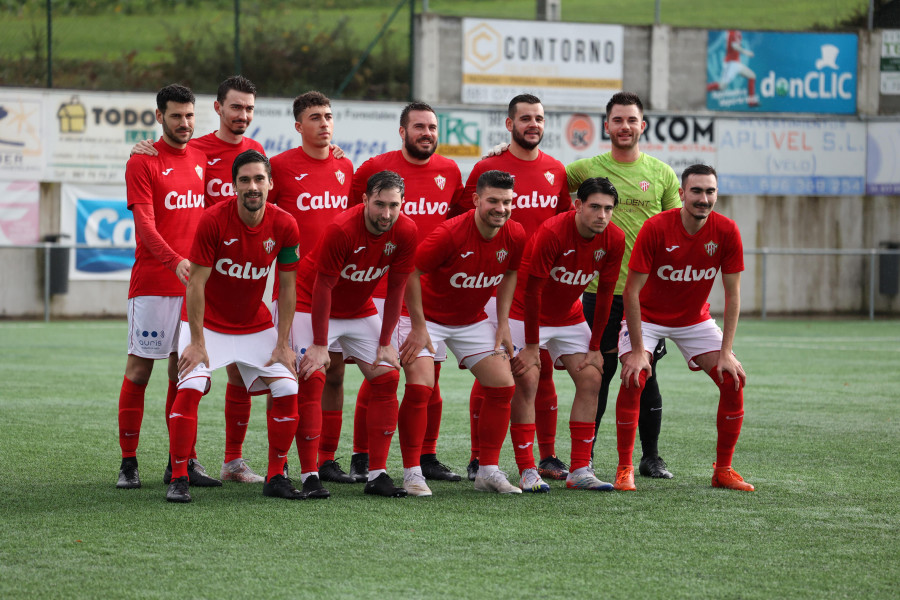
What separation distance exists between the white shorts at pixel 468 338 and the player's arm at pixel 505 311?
50 mm

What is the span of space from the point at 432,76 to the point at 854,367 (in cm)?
1163

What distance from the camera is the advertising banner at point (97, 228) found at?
19234mm

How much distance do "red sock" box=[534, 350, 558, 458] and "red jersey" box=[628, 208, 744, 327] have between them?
739mm

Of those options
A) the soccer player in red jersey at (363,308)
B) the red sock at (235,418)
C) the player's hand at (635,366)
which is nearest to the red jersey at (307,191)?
the soccer player in red jersey at (363,308)

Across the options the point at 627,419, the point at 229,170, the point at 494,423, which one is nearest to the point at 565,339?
the point at 627,419

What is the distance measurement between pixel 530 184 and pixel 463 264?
3.00ft

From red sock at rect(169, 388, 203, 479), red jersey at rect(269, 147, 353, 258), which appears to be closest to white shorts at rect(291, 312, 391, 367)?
red jersey at rect(269, 147, 353, 258)

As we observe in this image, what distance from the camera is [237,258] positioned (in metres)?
5.39

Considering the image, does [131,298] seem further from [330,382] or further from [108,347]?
[108,347]

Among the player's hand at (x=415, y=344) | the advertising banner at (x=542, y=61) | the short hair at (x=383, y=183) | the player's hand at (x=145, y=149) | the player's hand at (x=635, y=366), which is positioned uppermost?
the advertising banner at (x=542, y=61)

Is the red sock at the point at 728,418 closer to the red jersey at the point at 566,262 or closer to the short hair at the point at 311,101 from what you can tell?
the red jersey at the point at 566,262

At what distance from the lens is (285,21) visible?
76.2ft

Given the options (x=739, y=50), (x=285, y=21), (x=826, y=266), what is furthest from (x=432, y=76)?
(x=826, y=266)

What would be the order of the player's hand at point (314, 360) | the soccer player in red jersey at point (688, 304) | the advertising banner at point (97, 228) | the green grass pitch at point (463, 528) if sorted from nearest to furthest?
the green grass pitch at point (463, 528) → the player's hand at point (314, 360) → the soccer player in red jersey at point (688, 304) → the advertising banner at point (97, 228)
